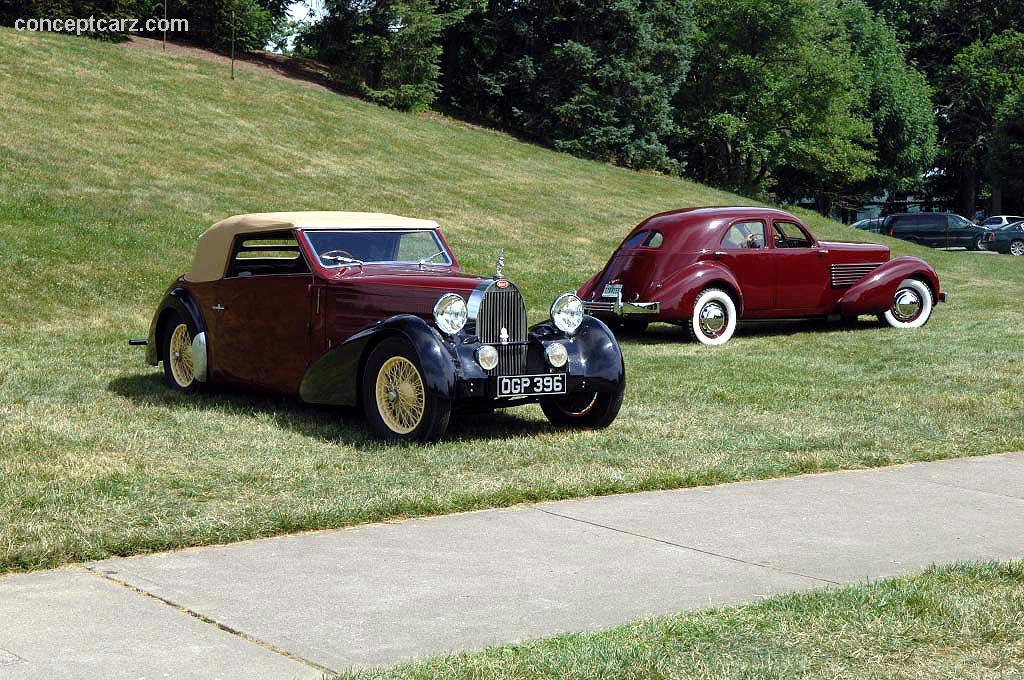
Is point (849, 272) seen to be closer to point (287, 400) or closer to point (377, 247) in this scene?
point (377, 247)

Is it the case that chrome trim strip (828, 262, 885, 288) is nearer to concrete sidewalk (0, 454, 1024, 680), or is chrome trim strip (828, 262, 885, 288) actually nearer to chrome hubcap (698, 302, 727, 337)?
chrome hubcap (698, 302, 727, 337)

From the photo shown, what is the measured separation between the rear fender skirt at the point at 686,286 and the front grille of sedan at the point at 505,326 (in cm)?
682

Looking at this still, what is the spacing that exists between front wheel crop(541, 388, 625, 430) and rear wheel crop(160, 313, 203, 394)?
11.0ft

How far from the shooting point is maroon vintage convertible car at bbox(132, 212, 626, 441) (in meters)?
8.07

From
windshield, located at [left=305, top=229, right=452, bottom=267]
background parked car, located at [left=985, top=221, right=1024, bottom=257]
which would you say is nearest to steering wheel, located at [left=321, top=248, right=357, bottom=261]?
windshield, located at [left=305, top=229, right=452, bottom=267]

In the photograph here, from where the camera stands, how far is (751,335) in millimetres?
16375

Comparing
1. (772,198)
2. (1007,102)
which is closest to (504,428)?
(772,198)

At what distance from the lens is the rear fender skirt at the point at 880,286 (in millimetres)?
16406

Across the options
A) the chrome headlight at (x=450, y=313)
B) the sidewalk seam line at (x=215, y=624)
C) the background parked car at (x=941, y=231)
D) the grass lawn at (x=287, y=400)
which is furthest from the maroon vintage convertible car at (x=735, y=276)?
the background parked car at (x=941, y=231)

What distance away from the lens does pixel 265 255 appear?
32.7 feet

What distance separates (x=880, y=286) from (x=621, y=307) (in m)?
4.09

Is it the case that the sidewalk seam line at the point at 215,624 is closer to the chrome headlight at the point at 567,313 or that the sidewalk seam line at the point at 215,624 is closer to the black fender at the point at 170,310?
the chrome headlight at the point at 567,313

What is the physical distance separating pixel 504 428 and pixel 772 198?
51.0 metres

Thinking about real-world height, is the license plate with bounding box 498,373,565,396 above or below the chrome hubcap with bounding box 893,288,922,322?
below
